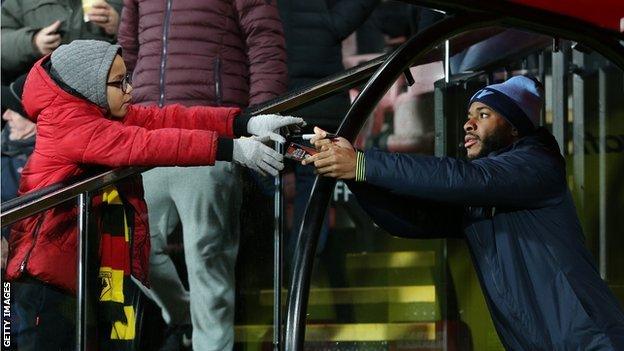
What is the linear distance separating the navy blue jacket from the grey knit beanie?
0.87 m

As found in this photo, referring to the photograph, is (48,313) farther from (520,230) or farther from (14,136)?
(14,136)

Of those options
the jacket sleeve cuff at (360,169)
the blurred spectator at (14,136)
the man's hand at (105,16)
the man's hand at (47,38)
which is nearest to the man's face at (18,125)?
the blurred spectator at (14,136)

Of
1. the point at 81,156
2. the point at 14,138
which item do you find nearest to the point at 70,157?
the point at 81,156

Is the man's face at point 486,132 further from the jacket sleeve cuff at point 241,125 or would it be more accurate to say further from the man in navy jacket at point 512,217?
the jacket sleeve cuff at point 241,125

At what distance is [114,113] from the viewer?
3.76 meters

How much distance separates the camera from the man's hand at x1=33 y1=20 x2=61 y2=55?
5316mm

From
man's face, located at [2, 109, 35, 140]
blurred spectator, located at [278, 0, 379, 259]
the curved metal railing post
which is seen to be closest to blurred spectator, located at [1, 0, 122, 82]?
man's face, located at [2, 109, 35, 140]

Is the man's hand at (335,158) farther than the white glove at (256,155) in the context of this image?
No

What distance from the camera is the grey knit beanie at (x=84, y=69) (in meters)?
3.64

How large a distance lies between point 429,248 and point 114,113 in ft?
5.62

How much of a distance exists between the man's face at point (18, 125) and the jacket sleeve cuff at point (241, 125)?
1.78m

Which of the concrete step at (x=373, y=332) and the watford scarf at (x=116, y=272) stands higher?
the watford scarf at (x=116, y=272)

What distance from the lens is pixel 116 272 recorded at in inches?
143

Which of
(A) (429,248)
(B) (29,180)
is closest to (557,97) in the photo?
(A) (429,248)
